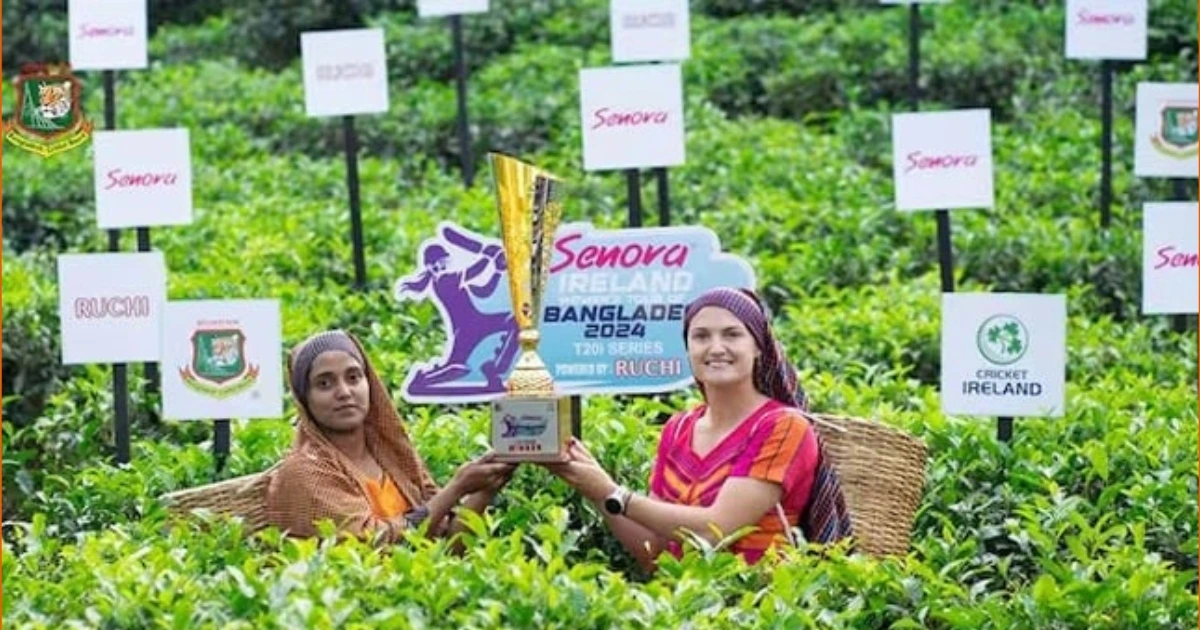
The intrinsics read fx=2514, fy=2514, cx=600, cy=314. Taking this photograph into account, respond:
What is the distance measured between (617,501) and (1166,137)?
523 centimetres

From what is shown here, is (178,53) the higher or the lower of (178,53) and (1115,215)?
the higher

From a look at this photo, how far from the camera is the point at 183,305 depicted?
720 cm

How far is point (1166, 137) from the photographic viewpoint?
1055 centimetres

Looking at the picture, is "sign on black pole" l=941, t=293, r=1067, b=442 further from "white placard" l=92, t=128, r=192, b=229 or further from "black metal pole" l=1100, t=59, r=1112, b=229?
"black metal pole" l=1100, t=59, r=1112, b=229

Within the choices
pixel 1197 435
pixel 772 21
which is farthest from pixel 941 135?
pixel 772 21

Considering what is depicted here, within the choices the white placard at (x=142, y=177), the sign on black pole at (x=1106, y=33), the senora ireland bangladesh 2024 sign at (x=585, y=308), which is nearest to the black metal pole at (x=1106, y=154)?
the sign on black pole at (x=1106, y=33)

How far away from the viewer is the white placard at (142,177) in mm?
8641

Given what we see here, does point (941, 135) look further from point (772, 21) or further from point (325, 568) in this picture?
point (772, 21)

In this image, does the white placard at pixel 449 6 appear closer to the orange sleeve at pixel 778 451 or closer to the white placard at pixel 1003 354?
the white placard at pixel 1003 354

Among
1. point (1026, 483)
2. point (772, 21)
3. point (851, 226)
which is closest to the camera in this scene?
point (1026, 483)

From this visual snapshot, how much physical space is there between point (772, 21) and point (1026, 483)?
10.1m

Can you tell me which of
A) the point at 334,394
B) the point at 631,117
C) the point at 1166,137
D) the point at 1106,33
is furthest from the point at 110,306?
the point at 1106,33

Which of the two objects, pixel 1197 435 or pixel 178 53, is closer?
pixel 1197 435

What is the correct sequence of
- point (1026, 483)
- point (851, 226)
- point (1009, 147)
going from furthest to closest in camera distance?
1. point (1009, 147)
2. point (851, 226)
3. point (1026, 483)
